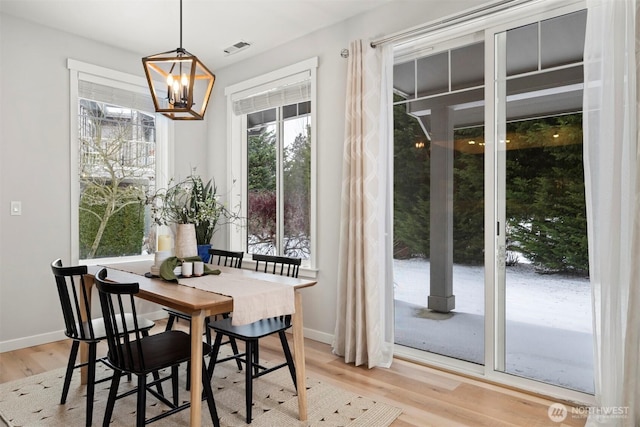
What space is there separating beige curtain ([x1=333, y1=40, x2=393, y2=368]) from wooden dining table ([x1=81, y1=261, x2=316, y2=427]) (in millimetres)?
789

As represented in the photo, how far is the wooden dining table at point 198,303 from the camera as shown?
194cm

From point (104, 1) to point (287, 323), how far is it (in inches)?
111

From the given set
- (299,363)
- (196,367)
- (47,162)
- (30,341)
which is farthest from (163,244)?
(30,341)

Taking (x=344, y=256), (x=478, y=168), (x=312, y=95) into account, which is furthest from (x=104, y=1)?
(x=478, y=168)

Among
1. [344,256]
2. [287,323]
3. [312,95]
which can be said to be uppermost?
[312,95]

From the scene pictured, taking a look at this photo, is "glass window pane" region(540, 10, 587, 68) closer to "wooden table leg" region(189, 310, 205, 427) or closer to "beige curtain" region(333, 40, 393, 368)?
"beige curtain" region(333, 40, 393, 368)

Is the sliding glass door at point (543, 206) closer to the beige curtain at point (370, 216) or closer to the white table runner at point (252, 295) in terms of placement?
the beige curtain at point (370, 216)

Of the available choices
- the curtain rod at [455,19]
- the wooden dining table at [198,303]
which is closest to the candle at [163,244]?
the wooden dining table at [198,303]

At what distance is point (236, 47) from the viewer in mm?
4086

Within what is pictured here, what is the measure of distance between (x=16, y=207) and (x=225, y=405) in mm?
2528

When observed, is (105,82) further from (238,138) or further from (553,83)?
(553,83)

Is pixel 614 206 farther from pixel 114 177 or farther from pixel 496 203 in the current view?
pixel 114 177

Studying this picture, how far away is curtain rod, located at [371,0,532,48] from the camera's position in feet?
8.46

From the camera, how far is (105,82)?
4.03 meters
